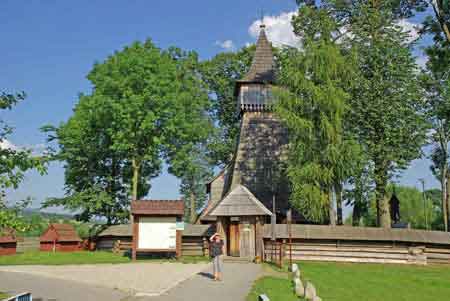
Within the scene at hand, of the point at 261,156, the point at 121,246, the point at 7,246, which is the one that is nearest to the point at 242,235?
the point at 121,246

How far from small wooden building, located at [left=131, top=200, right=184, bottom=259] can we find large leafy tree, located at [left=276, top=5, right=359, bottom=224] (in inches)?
277

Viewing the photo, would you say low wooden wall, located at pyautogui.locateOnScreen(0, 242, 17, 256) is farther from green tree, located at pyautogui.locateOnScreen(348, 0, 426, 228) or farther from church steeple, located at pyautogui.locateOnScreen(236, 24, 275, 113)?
green tree, located at pyautogui.locateOnScreen(348, 0, 426, 228)

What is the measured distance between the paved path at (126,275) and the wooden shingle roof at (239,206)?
4299 millimetres

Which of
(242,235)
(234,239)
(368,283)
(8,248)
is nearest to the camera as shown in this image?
(368,283)

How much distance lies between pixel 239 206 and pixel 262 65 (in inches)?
726

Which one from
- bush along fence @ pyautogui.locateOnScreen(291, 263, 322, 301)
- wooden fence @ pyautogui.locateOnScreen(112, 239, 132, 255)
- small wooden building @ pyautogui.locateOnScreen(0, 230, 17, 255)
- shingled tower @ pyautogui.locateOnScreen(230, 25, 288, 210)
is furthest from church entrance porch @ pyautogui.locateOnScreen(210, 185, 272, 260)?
small wooden building @ pyautogui.locateOnScreen(0, 230, 17, 255)

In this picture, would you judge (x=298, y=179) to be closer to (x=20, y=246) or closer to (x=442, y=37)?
(x=442, y=37)

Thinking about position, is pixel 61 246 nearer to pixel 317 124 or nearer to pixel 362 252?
pixel 317 124

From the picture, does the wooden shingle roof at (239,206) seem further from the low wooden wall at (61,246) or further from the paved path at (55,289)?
the low wooden wall at (61,246)

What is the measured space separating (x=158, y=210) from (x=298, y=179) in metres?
8.12

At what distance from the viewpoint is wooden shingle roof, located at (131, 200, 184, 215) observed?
83.3 ft

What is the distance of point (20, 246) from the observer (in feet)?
123

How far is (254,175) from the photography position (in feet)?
115

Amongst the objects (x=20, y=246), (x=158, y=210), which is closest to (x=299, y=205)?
(x=158, y=210)
